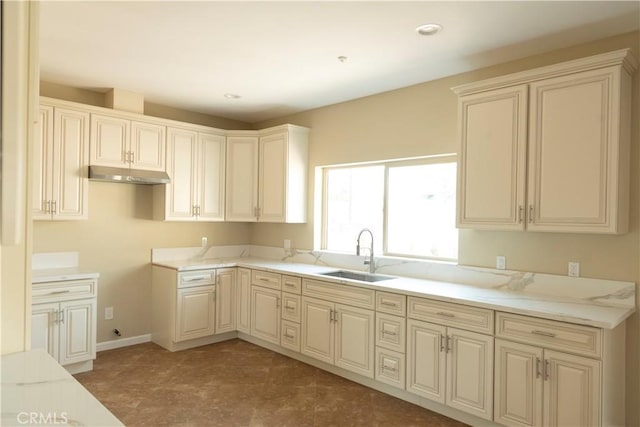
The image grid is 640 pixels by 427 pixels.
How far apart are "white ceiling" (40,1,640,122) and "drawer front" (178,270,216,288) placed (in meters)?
1.88

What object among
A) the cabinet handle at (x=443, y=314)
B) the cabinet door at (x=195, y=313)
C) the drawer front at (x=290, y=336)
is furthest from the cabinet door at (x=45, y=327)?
the cabinet handle at (x=443, y=314)

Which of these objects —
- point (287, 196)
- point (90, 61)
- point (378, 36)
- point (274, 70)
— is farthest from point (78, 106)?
point (378, 36)

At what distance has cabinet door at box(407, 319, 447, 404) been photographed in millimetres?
2994

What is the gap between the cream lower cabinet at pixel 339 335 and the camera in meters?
3.47

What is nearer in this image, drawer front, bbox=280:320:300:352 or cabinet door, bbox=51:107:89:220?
cabinet door, bbox=51:107:89:220

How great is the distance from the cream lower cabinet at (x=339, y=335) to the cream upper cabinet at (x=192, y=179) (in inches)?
66.9

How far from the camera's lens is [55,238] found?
4.06m

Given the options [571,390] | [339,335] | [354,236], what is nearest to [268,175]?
[354,236]

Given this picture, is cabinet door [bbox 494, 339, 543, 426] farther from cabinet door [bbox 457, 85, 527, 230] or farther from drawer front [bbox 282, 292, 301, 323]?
drawer front [bbox 282, 292, 301, 323]

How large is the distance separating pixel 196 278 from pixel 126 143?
1.54 meters

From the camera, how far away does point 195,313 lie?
4461 millimetres

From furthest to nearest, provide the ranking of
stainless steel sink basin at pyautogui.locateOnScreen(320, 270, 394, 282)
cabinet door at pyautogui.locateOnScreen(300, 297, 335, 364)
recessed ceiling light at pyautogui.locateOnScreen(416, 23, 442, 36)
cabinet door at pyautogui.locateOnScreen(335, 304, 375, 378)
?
stainless steel sink basin at pyautogui.locateOnScreen(320, 270, 394, 282) → cabinet door at pyautogui.locateOnScreen(300, 297, 335, 364) → cabinet door at pyautogui.locateOnScreen(335, 304, 375, 378) → recessed ceiling light at pyautogui.locateOnScreen(416, 23, 442, 36)

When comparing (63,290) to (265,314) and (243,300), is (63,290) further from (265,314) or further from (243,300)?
(265,314)

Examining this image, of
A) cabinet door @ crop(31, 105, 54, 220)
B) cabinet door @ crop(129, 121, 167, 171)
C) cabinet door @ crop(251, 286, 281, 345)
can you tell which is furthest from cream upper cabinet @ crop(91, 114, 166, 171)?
cabinet door @ crop(251, 286, 281, 345)
